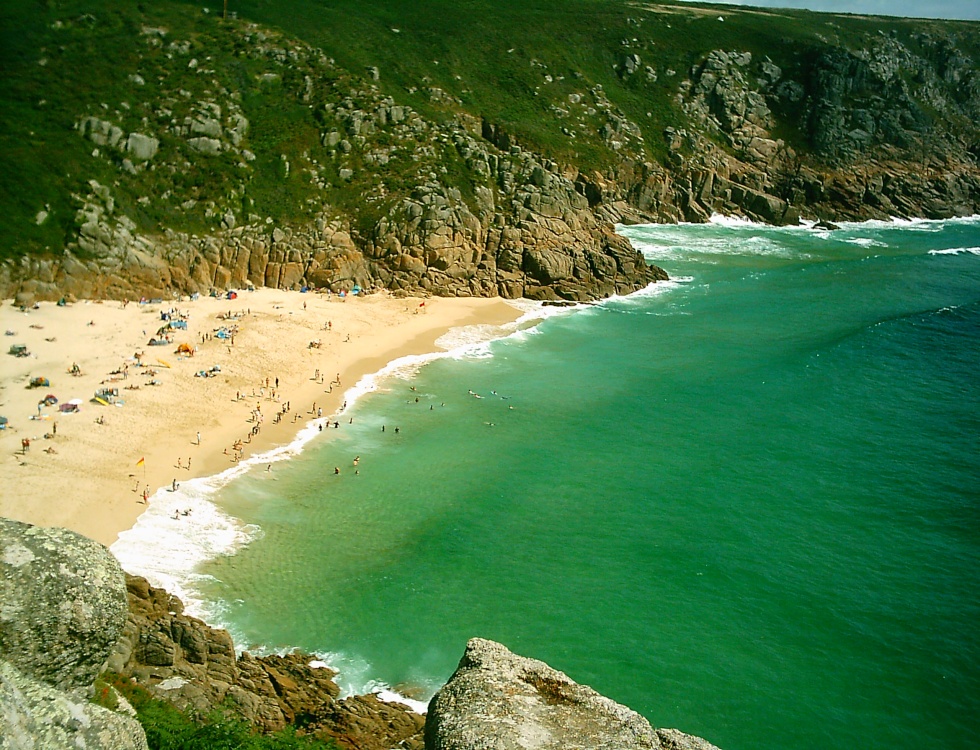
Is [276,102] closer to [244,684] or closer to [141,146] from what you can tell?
[141,146]

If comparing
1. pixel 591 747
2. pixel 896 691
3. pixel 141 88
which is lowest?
pixel 896 691

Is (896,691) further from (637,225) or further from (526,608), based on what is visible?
(637,225)

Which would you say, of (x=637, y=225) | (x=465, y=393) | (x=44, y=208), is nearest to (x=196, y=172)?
(x=44, y=208)

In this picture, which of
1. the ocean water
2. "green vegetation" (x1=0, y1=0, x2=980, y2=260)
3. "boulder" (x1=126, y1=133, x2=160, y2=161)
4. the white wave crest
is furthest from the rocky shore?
the white wave crest

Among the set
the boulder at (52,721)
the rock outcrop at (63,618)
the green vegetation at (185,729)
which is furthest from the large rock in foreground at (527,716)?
the boulder at (52,721)

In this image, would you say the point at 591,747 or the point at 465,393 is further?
the point at 465,393

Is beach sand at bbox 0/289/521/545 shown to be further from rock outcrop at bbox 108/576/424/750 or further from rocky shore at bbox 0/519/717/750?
rocky shore at bbox 0/519/717/750

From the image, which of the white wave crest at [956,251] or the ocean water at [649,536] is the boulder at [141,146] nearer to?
the ocean water at [649,536]
